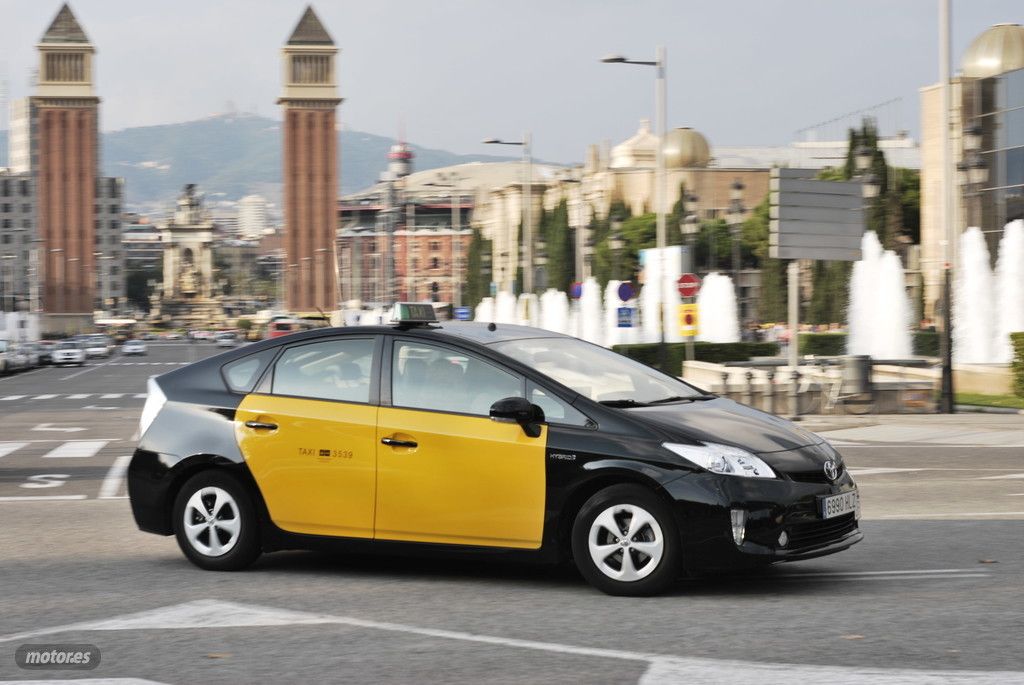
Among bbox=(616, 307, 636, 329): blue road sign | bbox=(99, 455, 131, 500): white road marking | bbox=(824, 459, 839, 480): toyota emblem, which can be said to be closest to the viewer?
bbox=(824, 459, 839, 480): toyota emblem

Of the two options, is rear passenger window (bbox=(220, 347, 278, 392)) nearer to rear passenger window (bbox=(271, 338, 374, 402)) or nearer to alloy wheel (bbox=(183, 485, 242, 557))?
rear passenger window (bbox=(271, 338, 374, 402))

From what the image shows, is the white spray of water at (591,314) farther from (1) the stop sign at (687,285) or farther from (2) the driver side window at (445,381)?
(2) the driver side window at (445,381)

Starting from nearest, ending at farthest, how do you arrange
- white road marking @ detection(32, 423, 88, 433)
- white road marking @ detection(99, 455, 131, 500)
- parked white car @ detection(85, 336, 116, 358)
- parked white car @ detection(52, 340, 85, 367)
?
white road marking @ detection(99, 455, 131, 500) < white road marking @ detection(32, 423, 88, 433) < parked white car @ detection(52, 340, 85, 367) < parked white car @ detection(85, 336, 116, 358)

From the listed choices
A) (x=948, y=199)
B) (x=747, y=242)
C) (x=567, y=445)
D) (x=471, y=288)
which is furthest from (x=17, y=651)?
(x=471, y=288)

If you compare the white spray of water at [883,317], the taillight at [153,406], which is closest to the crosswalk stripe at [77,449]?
the taillight at [153,406]

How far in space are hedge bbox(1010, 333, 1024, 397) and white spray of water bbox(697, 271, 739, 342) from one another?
3332cm

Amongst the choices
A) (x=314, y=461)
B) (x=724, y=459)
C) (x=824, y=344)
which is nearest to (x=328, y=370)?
(x=314, y=461)

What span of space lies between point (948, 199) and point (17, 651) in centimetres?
2202

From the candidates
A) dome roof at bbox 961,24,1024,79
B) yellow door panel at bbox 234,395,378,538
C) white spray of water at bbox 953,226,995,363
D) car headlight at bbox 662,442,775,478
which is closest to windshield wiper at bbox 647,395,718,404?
car headlight at bbox 662,442,775,478

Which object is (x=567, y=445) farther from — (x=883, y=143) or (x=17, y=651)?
(x=883, y=143)

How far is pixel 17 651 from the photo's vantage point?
6438 millimetres

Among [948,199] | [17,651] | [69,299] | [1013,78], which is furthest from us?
[69,299]

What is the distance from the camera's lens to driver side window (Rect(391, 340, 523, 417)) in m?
8.09

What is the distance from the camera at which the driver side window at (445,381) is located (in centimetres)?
809
